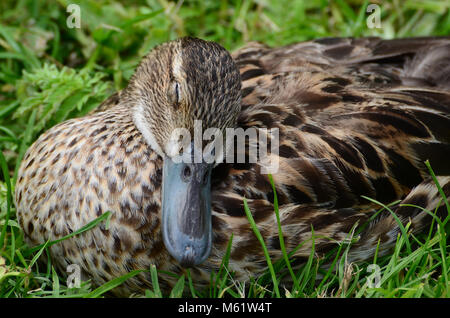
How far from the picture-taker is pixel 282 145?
9.23 ft

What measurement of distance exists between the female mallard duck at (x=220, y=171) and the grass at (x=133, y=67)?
0.08 meters

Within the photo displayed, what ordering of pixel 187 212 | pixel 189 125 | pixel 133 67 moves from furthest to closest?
pixel 133 67 → pixel 189 125 → pixel 187 212

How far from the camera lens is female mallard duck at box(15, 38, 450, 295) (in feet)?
8.79

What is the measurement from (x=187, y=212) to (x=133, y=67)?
1.74 m

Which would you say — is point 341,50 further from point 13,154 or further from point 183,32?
point 13,154

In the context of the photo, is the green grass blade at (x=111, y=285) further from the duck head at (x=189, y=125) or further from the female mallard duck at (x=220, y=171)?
the duck head at (x=189, y=125)

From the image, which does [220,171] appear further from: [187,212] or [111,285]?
[111,285]

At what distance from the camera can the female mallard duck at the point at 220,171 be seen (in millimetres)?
2680

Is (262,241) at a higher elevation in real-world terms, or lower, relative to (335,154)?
lower

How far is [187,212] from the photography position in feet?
8.33

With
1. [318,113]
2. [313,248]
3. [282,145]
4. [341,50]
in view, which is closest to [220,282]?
[313,248]

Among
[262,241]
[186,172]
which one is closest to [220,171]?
[186,172]

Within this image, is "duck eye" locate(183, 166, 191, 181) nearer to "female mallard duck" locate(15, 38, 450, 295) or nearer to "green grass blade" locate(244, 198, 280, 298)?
"female mallard duck" locate(15, 38, 450, 295)

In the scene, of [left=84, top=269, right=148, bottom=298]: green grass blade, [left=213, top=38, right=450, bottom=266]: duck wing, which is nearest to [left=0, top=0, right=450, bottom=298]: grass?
[left=84, top=269, right=148, bottom=298]: green grass blade
